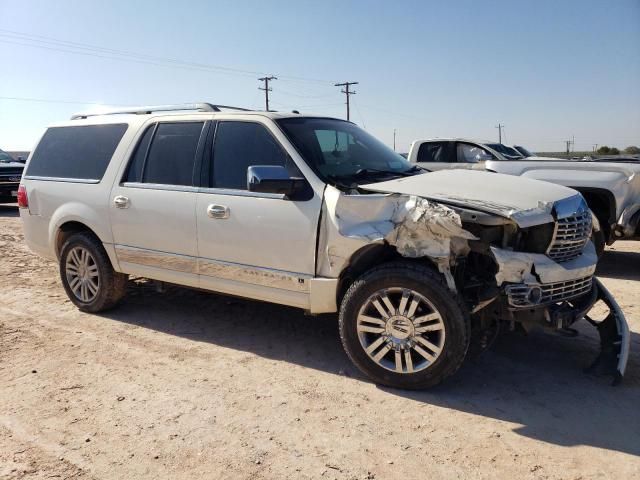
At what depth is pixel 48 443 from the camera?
122 inches

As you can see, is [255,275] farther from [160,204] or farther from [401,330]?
[401,330]

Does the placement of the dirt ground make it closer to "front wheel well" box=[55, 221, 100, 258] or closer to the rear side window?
"front wheel well" box=[55, 221, 100, 258]

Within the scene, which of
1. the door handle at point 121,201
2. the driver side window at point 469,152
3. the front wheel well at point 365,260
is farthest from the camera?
the driver side window at point 469,152

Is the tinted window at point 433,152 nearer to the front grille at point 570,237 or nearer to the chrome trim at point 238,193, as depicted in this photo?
the front grille at point 570,237

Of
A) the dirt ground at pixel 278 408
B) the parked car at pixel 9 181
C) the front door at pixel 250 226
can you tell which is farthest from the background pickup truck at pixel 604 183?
the parked car at pixel 9 181

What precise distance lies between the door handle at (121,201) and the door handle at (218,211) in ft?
3.31

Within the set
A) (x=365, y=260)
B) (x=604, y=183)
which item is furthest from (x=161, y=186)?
(x=604, y=183)

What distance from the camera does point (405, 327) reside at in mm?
3607

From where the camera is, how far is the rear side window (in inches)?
183

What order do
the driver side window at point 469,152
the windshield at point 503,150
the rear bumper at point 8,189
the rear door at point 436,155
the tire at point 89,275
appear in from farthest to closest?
the rear bumper at point 8,189 < the windshield at point 503,150 < the rear door at point 436,155 < the driver side window at point 469,152 < the tire at point 89,275

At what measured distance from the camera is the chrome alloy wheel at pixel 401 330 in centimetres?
354

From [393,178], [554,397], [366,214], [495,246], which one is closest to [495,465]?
[554,397]

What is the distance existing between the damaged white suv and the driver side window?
6501 millimetres

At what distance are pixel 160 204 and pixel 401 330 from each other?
7.88 feet
